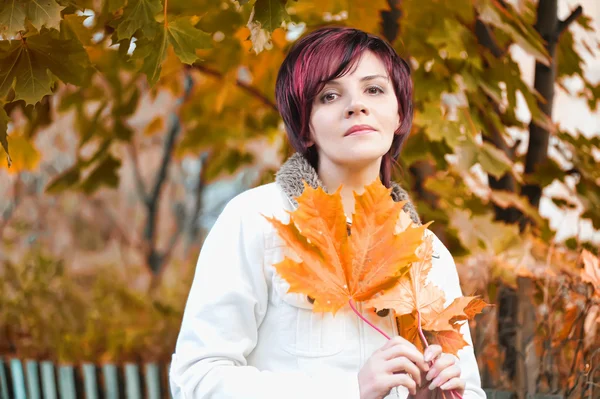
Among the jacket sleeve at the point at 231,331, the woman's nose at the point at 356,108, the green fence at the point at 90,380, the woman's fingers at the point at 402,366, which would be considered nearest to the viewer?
the woman's fingers at the point at 402,366

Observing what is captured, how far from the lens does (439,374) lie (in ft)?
4.39

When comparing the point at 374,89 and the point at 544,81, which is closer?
the point at 374,89

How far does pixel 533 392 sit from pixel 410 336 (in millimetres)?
1207

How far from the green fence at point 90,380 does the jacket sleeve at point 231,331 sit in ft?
7.62

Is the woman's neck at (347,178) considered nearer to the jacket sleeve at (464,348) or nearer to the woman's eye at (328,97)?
A: the woman's eye at (328,97)

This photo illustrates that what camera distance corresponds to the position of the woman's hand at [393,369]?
4.30ft

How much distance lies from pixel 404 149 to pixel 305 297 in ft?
5.26

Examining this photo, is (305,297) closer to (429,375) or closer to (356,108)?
(429,375)

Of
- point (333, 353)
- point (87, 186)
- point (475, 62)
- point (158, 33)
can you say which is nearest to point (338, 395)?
point (333, 353)

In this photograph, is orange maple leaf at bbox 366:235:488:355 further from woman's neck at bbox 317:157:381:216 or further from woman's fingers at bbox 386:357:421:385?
woman's neck at bbox 317:157:381:216

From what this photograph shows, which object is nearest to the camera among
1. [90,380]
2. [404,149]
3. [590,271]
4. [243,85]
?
[590,271]

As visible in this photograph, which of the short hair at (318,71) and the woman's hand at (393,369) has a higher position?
the short hair at (318,71)

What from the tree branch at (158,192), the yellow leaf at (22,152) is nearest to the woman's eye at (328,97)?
the yellow leaf at (22,152)

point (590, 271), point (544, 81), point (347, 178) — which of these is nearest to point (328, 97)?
point (347, 178)
